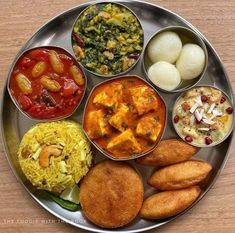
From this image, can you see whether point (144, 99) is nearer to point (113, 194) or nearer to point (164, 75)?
point (164, 75)

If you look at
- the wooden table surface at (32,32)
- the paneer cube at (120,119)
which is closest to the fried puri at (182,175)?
the wooden table surface at (32,32)

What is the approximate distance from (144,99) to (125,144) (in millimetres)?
262

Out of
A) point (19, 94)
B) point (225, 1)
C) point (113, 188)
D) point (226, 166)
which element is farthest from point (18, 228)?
point (225, 1)

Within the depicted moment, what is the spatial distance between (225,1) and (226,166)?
97cm

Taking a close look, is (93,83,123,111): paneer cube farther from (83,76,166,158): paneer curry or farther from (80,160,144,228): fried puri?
(80,160,144,228): fried puri

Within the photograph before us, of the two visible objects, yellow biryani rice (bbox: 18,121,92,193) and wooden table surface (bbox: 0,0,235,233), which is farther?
wooden table surface (bbox: 0,0,235,233)

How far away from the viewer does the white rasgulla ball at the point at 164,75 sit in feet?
8.40

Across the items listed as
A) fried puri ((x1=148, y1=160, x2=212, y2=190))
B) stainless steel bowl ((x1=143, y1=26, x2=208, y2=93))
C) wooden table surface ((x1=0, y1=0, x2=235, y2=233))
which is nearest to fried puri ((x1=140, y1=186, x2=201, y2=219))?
fried puri ((x1=148, y1=160, x2=212, y2=190))

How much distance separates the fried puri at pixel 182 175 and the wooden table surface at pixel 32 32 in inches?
6.6

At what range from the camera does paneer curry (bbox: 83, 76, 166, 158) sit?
2.48 m

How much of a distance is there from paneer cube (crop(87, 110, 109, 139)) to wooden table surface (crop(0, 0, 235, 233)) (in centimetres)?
58

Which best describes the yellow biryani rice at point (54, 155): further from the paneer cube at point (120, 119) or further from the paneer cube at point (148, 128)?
the paneer cube at point (148, 128)

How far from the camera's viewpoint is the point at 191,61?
258 centimetres

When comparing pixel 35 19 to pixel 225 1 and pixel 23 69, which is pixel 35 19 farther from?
pixel 225 1
